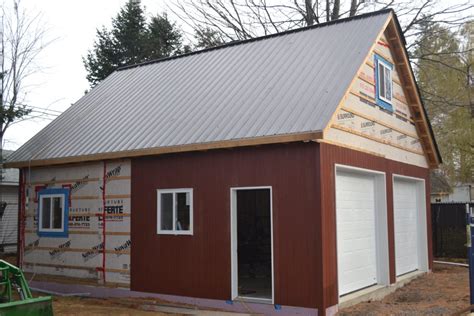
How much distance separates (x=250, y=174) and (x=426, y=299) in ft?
15.5

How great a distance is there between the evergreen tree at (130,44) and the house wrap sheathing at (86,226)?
17.4m

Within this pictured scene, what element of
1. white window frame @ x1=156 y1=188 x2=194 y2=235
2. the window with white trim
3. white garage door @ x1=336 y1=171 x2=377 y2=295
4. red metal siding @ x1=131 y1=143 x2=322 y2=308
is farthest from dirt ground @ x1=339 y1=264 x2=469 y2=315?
the window with white trim

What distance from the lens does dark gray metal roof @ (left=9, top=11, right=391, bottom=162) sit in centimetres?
1014

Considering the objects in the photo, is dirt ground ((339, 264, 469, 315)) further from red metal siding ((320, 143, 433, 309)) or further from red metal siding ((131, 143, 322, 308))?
red metal siding ((131, 143, 322, 308))

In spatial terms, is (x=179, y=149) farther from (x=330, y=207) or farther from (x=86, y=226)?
(x=86, y=226)

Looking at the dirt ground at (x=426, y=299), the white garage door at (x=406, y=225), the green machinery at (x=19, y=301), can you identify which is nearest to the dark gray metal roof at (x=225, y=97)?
Answer: the dirt ground at (x=426, y=299)

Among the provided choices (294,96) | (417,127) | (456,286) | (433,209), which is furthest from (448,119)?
(294,96)

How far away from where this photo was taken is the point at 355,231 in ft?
35.5

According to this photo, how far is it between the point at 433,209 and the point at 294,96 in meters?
11.1

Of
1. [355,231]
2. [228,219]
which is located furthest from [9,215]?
[355,231]

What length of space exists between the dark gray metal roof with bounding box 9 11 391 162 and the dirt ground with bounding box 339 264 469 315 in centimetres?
370

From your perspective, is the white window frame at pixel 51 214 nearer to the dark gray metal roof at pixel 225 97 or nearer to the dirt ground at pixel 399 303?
the dark gray metal roof at pixel 225 97

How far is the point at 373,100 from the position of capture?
11836 mm

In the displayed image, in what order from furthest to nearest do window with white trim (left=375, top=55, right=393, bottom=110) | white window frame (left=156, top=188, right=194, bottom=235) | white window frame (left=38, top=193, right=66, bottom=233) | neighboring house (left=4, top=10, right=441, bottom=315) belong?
white window frame (left=38, top=193, right=66, bottom=233)
window with white trim (left=375, top=55, right=393, bottom=110)
white window frame (left=156, top=188, right=194, bottom=235)
neighboring house (left=4, top=10, right=441, bottom=315)
